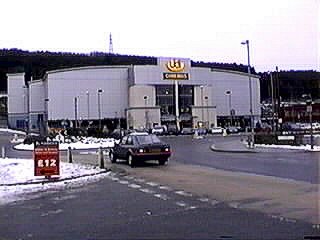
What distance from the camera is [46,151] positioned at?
2075 centimetres

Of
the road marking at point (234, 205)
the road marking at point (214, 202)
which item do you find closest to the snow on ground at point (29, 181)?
the road marking at point (214, 202)

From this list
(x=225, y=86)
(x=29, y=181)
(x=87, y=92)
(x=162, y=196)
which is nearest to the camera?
(x=162, y=196)

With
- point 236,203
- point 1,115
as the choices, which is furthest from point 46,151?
point 1,115

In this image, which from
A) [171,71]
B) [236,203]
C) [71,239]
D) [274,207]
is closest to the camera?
[71,239]

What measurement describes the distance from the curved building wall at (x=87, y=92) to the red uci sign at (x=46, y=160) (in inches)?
4407

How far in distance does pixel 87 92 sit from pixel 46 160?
11538cm

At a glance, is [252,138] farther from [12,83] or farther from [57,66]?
[57,66]

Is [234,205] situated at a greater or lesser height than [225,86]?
lesser

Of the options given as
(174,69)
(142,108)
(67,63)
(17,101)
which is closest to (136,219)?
(174,69)

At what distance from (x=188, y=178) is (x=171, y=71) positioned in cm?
10206

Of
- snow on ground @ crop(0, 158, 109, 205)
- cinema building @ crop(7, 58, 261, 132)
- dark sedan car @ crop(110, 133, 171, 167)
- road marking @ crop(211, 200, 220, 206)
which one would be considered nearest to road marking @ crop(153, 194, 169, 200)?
road marking @ crop(211, 200, 220, 206)

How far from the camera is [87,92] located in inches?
5320

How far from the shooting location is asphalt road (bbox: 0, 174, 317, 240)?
30.5 feet

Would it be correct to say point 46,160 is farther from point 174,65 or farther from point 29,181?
point 174,65
